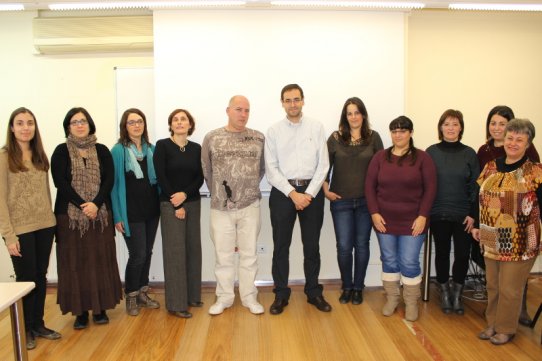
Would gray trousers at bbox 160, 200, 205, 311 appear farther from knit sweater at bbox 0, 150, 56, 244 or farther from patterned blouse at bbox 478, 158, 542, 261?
patterned blouse at bbox 478, 158, 542, 261

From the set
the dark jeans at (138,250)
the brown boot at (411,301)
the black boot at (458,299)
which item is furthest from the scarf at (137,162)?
the black boot at (458,299)

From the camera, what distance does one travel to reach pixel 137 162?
10.3 feet

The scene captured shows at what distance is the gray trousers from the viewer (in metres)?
3.16

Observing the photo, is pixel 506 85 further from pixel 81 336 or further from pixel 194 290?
pixel 81 336

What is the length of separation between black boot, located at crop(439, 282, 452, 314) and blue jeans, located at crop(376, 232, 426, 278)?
0.34 metres

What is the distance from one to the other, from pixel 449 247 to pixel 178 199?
215cm

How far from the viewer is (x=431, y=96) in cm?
409

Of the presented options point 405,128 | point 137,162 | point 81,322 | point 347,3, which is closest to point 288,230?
point 405,128

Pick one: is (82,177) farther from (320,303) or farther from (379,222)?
(379,222)

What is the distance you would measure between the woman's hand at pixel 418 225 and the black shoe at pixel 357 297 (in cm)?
77

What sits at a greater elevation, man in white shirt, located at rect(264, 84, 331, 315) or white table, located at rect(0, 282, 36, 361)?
man in white shirt, located at rect(264, 84, 331, 315)

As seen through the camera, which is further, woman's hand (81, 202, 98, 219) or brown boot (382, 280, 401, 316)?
brown boot (382, 280, 401, 316)

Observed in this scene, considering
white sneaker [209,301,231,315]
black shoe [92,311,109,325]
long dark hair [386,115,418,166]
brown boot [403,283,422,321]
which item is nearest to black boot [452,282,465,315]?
brown boot [403,283,422,321]

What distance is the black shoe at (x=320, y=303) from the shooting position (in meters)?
3.29
